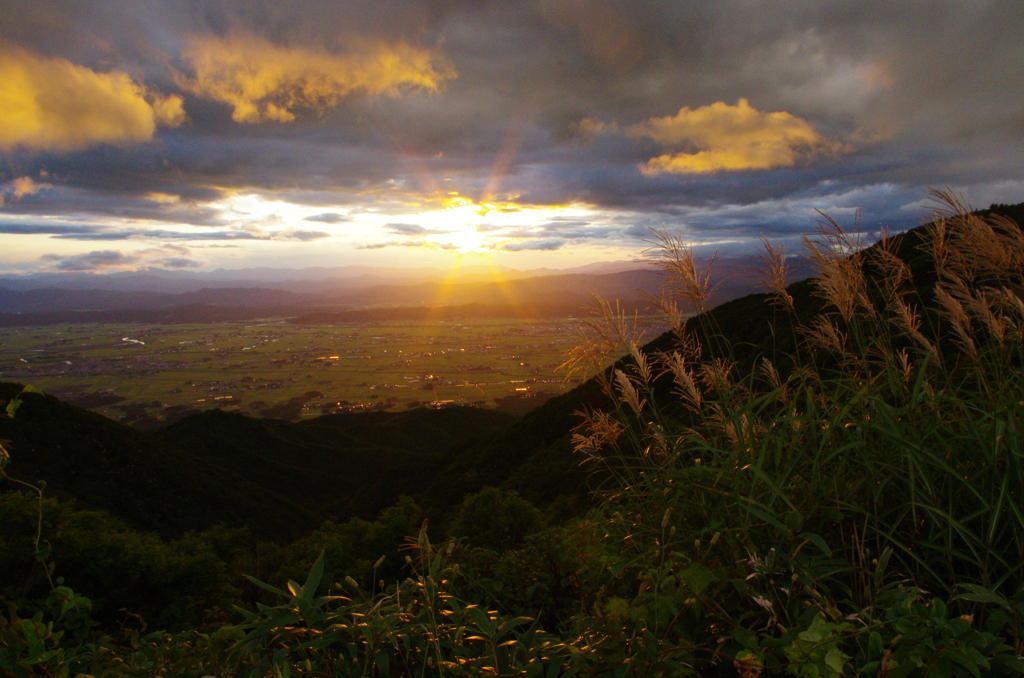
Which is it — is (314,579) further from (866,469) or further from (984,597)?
(866,469)

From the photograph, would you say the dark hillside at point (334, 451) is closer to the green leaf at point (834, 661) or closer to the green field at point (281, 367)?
the green field at point (281, 367)

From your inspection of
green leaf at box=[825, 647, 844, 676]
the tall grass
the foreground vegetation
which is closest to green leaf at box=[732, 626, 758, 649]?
the foreground vegetation

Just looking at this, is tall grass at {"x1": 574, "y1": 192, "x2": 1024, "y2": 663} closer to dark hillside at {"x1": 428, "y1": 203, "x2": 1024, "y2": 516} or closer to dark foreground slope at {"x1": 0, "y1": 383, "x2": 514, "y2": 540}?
dark foreground slope at {"x1": 0, "y1": 383, "x2": 514, "y2": 540}

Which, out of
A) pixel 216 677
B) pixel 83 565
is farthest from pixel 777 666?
pixel 83 565

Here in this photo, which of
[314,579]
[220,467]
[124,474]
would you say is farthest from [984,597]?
[220,467]

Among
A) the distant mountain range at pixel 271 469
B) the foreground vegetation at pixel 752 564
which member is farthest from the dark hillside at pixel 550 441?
the foreground vegetation at pixel 752 564

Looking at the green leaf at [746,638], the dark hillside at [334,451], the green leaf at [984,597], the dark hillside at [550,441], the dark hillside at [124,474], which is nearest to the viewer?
the green leaf at [984,597]

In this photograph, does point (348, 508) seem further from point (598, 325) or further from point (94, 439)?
point (598, 325)

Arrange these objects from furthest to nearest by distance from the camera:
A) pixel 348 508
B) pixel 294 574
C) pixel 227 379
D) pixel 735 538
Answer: pixel 227 379 → pixel 348 508 → pixel 294 574 → pixel 735 538
